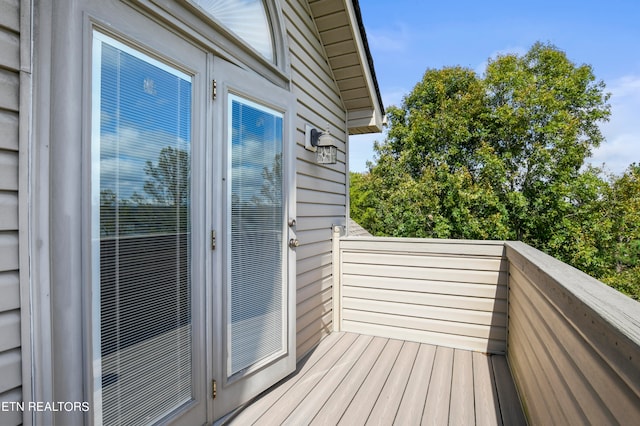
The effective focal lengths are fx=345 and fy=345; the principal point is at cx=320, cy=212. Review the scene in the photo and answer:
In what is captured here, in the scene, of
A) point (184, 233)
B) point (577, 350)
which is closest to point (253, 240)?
point (184, 233)

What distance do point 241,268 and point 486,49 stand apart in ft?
44.2

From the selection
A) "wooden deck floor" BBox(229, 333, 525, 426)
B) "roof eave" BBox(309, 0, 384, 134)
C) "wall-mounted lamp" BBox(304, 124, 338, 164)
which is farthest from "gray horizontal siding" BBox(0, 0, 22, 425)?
"roof eave" BBox(309, 0, 384, 134)

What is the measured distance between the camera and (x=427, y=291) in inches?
127

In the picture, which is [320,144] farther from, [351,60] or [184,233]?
[184,233]

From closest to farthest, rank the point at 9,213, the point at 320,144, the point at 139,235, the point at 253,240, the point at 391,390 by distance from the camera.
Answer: the point at 9,213 < the point at 139,235 < the point at 253,240 < the point at 391,390 < the point at 320,144

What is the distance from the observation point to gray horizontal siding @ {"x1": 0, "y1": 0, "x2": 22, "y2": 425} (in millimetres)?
1069

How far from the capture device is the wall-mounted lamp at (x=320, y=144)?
2947 mm

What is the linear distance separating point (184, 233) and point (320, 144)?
1598 mm

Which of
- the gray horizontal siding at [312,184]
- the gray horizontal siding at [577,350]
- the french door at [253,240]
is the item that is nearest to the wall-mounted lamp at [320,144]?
the gray horizontal siding at [312,184]

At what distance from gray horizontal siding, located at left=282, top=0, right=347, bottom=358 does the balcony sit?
22 centimetres

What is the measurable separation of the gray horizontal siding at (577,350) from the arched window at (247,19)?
2.06 m

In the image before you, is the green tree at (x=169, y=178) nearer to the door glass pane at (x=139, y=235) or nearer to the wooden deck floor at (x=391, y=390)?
the door glass pane at (x=139, y=235)

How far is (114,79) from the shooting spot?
4.57ft

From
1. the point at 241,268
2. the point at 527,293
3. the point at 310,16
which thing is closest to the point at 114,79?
the point at 241,268
